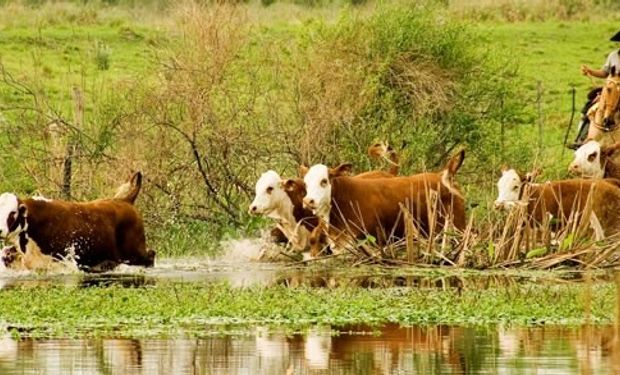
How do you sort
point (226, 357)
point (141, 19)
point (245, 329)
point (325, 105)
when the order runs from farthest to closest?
point (141, 19) → point (325, 105) → point (245, 329) → point (226, 357)

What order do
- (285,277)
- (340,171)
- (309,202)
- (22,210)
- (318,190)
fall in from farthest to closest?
(340,171)
(318,190)
(309,202)
(22,210)
(285,277)

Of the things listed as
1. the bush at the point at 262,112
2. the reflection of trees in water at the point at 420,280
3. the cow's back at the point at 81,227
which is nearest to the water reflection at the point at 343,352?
the reflection of trees in water at the point at 420,280

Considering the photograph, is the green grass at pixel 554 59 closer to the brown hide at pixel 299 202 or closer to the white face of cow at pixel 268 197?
the brown hide at pixel 299 202

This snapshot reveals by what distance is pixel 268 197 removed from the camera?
1020 inches

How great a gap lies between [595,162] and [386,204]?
10.7 feet

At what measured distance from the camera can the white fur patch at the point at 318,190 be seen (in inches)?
988

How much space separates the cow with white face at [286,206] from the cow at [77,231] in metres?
1.62

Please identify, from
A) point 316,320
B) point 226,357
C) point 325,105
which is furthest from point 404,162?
point 226,357

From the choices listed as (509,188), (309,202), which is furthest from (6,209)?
(509,188)

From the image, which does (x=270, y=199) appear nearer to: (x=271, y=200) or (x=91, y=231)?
(x=271, y=200)

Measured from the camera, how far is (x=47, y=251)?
24203mm

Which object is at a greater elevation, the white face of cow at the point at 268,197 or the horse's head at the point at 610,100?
the horse's head at the point at 610,100

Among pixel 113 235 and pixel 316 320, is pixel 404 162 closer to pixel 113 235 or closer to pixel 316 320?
pixel 113 235

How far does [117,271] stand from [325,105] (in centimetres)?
679
